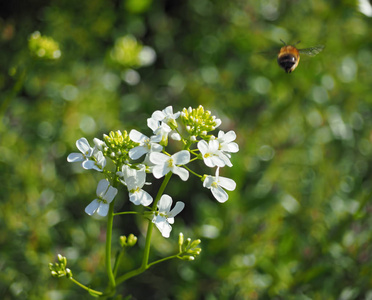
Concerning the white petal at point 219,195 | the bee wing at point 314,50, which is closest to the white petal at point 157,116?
the white petal at point 219,195

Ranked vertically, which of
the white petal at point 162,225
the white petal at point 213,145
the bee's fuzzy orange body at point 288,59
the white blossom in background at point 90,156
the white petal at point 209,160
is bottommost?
the white petal at point 162,225

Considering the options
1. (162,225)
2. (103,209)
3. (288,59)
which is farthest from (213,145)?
(288,59)

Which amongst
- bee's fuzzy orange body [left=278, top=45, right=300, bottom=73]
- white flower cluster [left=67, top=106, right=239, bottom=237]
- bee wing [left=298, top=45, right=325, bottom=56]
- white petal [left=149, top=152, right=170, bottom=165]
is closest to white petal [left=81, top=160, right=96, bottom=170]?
white flower cluster [left=67, top=106, right=239, bottom=237]

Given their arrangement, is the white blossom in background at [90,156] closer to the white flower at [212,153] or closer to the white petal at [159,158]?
the white petal at [159,158]

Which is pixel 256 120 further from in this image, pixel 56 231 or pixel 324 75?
pixel 56 231

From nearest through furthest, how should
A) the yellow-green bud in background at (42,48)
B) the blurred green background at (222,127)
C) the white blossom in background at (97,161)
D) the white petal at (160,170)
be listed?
the white petal at (160,170)
the white blossom in background at (97,161)
the yellow-green bud in background at (42,48)
the blurred green background at (222,127)

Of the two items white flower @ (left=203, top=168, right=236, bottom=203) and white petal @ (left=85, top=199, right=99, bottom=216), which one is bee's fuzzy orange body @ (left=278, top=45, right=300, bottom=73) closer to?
white flower @ (left=203, top=168, right=236, bottom=203)

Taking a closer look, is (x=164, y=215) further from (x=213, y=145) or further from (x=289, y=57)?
(x=289, y=57)
